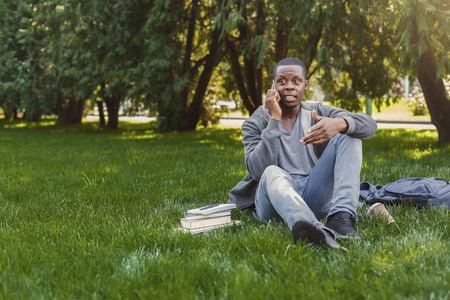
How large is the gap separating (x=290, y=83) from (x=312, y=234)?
139 centimetres

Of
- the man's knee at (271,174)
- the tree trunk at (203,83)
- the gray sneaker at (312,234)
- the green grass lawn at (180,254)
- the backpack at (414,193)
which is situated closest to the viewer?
the green grass lawn at (180,254)

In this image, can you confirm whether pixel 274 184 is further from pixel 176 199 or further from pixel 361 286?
pixel 176 199

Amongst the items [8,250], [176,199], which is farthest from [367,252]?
[176,199]

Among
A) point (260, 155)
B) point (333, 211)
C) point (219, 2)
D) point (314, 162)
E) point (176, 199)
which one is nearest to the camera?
point (333, 211)

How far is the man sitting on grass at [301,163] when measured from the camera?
336cm

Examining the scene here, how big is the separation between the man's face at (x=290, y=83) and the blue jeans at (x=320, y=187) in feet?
1.60

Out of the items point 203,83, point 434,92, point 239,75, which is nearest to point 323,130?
point 434,92

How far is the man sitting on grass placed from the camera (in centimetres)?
336

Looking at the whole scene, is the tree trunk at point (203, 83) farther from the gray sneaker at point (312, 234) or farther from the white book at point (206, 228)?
the gray sneaker at point (312, 234)

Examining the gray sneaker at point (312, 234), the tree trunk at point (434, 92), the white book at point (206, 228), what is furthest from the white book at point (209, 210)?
the tree trunk at point (434, 92)

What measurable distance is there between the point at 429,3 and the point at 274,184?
19.8ft

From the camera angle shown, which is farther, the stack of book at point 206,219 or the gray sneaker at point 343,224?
the stack of book at point 206,219

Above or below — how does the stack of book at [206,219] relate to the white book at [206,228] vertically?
above

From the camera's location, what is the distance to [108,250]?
10.8ft
